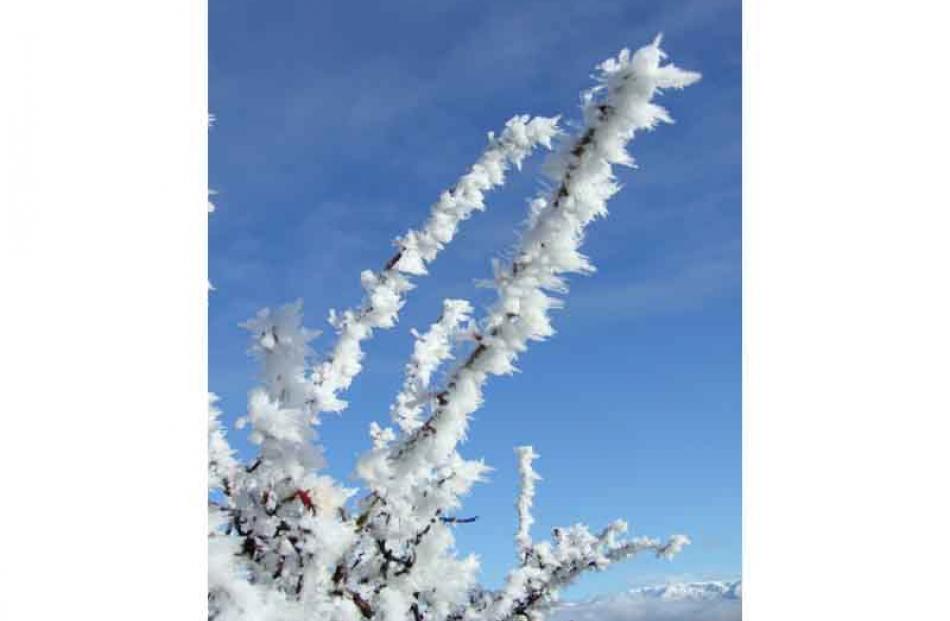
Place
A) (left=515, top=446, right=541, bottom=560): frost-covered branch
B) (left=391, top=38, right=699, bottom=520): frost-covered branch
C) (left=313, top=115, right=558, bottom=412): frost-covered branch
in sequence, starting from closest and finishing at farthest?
(left=391, top=38, right=699, bottom=520): frost-covered branch < (left=313, top=115, right=558, bottom=412): frost-covered branch < (left=515, top=446, right=541, bottom=560): frost-covered branch

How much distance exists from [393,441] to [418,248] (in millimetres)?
693

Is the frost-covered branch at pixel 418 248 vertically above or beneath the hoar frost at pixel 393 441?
above

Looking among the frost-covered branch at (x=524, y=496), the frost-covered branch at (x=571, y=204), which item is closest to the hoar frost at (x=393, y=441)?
the frost-covered branch at (x=571, y=204)

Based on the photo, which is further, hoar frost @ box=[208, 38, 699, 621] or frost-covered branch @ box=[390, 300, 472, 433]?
frost-covered branch @ box=[390, 300, 472, 433]

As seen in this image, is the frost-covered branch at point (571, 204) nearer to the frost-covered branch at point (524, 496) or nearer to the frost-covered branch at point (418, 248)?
the frost-covered branch at point (418, 248)

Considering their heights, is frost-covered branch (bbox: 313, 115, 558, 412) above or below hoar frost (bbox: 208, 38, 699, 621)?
above

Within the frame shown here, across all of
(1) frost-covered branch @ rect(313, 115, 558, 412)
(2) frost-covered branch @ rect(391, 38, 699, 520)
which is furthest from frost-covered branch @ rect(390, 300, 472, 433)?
(2) frost-covered branch @ rect(391, 38, 699, 520)

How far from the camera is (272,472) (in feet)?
4.50

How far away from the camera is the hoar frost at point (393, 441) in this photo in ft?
3.85

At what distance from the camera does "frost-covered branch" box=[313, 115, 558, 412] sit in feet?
6.88

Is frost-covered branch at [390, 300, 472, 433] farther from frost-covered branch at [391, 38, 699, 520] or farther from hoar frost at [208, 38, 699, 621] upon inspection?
frost-covered branch at [391, 38, 699, 520]
